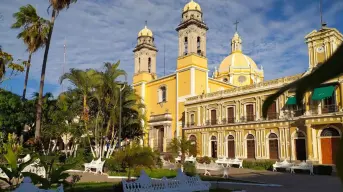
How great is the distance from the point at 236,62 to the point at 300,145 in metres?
24.9

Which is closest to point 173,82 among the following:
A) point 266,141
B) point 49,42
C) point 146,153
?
point 266,141

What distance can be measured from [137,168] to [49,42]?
1033 centimetres

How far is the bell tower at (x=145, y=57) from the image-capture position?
138 ft

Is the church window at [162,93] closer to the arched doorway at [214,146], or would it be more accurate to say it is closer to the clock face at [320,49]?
the arched doorway at [214,146]

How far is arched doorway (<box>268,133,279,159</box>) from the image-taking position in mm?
24866

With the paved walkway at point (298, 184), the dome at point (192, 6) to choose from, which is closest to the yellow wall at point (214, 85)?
the dome at point (192, 6)

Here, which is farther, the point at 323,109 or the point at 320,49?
the point at 320,49

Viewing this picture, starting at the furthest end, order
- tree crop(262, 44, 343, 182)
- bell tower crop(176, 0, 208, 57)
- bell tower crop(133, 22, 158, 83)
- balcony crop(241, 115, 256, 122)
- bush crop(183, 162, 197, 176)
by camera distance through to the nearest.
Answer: bell tower crop(133, 22, 158, 83) < bell tower crop(176, 0, 208, 57) < balcony crop(241, 115, 256, 122) < bush crop(183, 162, 197, 176) < tree crop(262, 44, 343, 182)

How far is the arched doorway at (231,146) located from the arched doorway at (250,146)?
5.05 ft

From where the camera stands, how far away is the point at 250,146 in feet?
88.0

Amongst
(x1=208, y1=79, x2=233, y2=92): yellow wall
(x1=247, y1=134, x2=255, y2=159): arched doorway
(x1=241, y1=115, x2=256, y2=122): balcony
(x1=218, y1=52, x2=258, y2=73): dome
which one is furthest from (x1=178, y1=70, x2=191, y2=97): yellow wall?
(x1=218, y1=52, x2=258, y2=73): dome

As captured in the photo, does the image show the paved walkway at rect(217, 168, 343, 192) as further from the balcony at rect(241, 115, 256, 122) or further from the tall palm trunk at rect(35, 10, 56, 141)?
the tall palm trunk at rect(35, 10, 56, 141)

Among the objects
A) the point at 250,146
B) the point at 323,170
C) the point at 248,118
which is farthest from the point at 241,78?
the point at 323,170

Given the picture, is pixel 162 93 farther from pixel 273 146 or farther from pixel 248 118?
pixel 273 146
